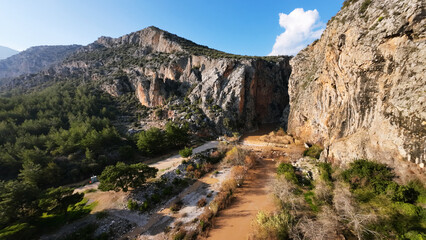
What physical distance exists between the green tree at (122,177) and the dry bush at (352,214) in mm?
21474

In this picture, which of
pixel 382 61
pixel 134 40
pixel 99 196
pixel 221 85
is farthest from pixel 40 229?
pixel 134 40

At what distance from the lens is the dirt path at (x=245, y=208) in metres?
13.9

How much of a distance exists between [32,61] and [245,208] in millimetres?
197689

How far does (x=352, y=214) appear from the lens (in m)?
10.8

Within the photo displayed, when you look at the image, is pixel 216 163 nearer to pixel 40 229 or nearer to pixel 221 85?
pixel 40 229

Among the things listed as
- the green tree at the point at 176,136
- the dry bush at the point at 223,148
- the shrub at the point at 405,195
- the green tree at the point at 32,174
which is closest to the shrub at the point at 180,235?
the dry bush at the point at 223,148

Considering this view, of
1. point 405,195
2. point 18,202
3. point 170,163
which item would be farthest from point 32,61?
point 405,195

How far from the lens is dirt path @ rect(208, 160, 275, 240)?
13888 mm

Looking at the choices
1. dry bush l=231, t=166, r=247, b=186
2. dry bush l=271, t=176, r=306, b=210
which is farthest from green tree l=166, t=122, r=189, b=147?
dry bush l=271, t=176, r=306, b=210

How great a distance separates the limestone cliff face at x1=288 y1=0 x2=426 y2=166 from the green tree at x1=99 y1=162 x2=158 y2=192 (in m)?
26.4

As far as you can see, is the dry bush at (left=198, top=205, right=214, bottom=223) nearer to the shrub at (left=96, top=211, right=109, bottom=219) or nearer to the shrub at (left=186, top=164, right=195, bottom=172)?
the shrub at (left=186, top=164, right=195, bottom=172)

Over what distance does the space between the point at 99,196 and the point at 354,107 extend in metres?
35.7

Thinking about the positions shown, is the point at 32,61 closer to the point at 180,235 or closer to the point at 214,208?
the point at 180,235

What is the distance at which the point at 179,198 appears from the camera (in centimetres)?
1906
